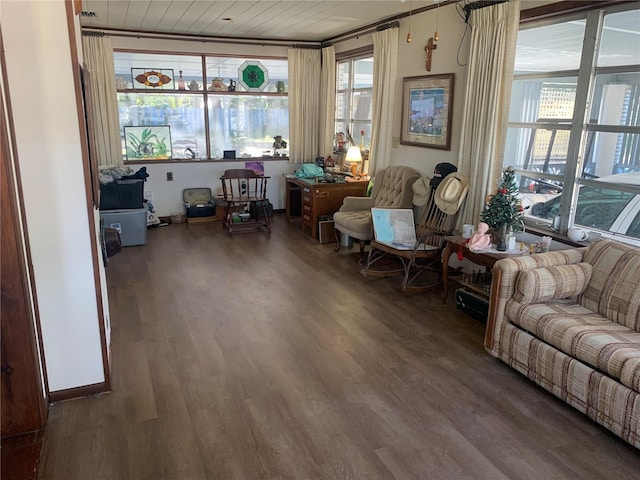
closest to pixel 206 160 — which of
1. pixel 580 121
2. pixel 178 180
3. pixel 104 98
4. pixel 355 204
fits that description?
pixel 178 180

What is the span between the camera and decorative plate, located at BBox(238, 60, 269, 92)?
6.91 m

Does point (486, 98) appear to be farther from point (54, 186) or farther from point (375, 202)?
point (54, 186)

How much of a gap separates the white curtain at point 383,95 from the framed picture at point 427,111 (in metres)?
0.18

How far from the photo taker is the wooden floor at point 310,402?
6.91 ft

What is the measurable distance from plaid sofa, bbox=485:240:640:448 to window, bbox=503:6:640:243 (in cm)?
53

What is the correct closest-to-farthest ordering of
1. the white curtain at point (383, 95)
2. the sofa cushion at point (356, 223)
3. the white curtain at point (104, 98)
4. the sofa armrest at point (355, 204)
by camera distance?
1. the sofa cushion at point (356, 223)
2. the white curtain at point (383, 95)
3. the sofa armrest at point (355, 204)
4. the white curtain at point (104, 98)

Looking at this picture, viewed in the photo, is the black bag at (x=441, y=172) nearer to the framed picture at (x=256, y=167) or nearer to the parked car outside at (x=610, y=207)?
the parked car outside at (x=610, y=207)

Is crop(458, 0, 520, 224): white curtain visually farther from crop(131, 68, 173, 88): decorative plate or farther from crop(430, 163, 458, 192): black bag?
crop(131, 68, 173, 88): decorative plate

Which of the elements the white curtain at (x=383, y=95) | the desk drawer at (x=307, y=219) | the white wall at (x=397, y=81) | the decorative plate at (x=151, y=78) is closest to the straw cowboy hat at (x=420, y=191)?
the white wall at (x=397, y=81)

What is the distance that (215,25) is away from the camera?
5773 millimetres

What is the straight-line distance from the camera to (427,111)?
4836mm

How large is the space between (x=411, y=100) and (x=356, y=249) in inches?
69.2

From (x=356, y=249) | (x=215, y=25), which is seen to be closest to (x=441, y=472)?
(x=356, y=249)

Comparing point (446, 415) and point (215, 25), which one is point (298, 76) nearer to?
point (215, 25)
